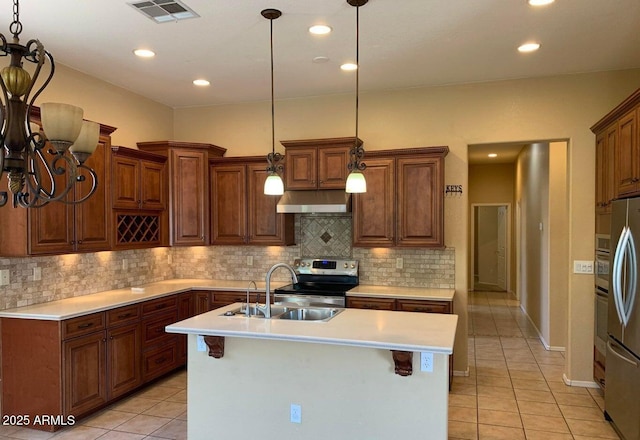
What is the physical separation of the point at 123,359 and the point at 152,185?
1.85 m

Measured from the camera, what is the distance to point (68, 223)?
3918 mm

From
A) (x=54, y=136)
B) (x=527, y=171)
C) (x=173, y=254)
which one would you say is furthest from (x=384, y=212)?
(x=527, y=171)

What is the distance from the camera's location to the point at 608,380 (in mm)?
3643

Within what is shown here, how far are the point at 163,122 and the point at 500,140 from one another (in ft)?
12.8

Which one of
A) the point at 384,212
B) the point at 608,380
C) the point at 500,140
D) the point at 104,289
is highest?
the point at 500,140

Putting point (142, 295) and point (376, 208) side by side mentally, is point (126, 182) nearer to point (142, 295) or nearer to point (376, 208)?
point (142, 295)

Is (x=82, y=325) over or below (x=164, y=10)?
below

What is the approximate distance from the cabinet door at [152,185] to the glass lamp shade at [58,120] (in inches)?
120

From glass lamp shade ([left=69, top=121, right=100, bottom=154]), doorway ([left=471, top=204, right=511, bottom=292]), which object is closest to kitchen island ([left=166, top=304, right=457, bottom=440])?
glass lamp shade ([left=69, top=121, right=100, bottom=154])

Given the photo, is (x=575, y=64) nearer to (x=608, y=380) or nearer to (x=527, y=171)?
(x=608, y=380)

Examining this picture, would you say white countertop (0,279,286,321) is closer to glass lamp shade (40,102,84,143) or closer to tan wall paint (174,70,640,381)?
tan wall paint (174,70,640,381)

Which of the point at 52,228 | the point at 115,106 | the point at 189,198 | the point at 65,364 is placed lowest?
the point at 65,364

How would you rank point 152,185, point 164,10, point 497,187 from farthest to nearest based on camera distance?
1. point 497,187
2. point 152,185
3. point 164,10

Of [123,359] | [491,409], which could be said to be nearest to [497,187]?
[491,409]
